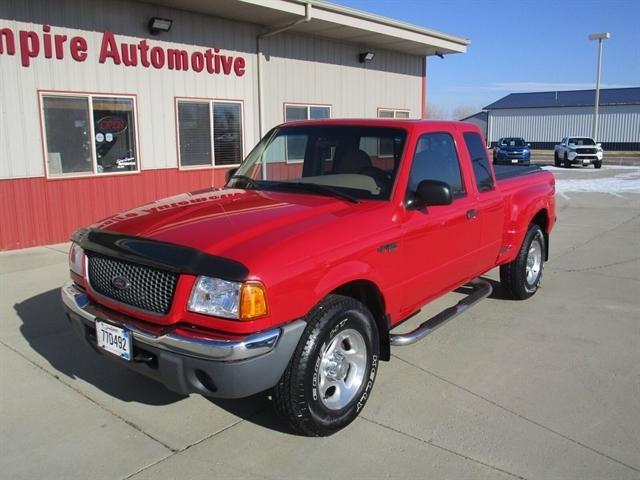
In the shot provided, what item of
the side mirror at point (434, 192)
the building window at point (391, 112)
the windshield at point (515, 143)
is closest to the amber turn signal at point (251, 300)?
the side mirror at point (434, 192)

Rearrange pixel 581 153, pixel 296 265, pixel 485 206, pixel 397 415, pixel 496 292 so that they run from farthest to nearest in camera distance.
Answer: pixel 581 153 → pixel 496 292 → pixel 485 206 → pixel 397 415 → pixel 296 265

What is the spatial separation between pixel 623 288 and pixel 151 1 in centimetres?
854

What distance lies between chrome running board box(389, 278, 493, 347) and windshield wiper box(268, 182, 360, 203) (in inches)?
40.8

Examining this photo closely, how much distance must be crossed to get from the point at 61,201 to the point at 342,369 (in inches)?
282

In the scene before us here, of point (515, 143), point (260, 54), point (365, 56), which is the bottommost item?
point (515, 143)

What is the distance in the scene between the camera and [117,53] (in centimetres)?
938

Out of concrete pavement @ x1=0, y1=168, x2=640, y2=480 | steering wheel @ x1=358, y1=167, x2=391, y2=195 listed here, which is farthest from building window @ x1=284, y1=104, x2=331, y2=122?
steering wheel @ x1=358, y1=167, x2=391, y2=195

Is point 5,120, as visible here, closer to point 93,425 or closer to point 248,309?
point 93,425

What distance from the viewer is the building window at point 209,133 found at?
1070 cm

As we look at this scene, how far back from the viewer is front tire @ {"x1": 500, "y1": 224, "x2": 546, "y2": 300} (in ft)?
19.3

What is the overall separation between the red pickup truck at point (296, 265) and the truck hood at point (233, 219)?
0.01 metres

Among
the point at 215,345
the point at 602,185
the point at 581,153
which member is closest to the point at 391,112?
the point at 602,185

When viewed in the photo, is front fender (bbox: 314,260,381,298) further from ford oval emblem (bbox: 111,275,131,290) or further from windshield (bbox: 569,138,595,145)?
windshield (bbox: 569,138,595,145)

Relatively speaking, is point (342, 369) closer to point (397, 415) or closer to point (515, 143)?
point (397, 415)
